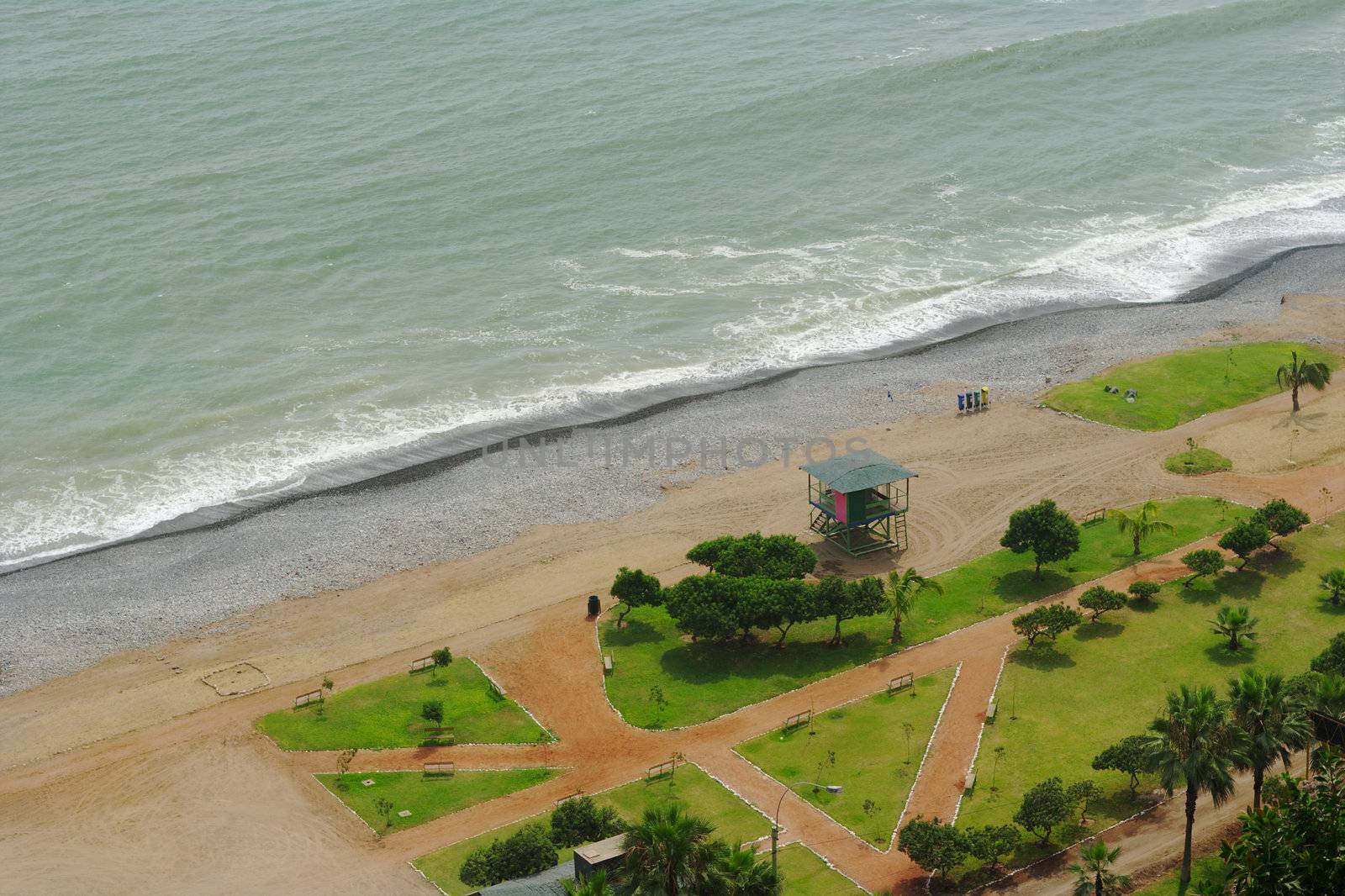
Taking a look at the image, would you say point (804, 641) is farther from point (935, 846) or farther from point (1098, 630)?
point (935, 846)

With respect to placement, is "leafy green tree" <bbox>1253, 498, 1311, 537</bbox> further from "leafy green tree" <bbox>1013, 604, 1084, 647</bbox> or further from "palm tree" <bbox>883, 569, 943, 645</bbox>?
"palm tree" <bbox>883, 569, 943, 645</bbox>

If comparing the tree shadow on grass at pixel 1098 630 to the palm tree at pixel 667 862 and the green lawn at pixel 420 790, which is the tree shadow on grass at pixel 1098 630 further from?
the palm tree at pixel 667 862

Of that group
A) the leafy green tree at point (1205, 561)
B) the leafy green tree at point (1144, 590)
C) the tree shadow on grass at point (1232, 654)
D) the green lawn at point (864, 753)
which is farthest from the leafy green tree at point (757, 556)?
the tree shadow on grass at point (1232, 654)

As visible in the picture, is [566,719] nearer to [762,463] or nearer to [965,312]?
[762,463]

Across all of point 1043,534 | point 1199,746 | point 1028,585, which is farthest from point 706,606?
point 1199,746

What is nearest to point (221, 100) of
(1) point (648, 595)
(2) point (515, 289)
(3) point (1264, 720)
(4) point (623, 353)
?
(2) point (515, 289)
